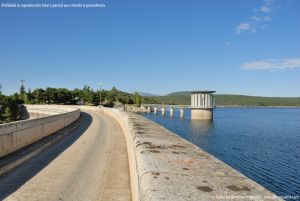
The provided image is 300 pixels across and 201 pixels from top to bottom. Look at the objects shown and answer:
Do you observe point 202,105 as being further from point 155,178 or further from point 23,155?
point 155,178

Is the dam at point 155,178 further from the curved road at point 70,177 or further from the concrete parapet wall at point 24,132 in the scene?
the concrete parapet wall at point 24,132

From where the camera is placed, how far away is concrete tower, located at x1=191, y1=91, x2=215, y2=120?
123875mm

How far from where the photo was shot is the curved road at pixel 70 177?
987 centimetres

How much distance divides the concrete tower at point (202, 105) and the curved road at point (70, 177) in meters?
108

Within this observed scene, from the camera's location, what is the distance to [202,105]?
4968 inches

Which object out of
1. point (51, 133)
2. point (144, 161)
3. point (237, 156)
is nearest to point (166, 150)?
point (144, 161)

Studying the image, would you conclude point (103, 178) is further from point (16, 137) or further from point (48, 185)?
point (16, 137)

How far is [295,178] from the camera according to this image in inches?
1065

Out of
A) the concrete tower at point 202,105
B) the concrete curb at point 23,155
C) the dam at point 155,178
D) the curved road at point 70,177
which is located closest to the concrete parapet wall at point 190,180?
the dam at point 155,178

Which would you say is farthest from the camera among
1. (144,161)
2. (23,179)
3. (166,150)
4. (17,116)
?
(17,116)

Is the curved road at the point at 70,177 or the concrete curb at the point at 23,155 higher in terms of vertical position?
the concrete curb at the point at 23,155

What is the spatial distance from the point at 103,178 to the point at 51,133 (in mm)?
14218

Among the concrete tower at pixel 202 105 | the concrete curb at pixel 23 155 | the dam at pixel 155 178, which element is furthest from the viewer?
the concrete tower at pixel 202 105

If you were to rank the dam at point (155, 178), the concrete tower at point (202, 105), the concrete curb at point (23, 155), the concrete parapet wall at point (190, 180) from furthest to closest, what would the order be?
1. the concrete tower at point (202, 105)
2. the concrete curb at point (23, 155)
3. the dam at point (155, 178)
4. the concrete parapet wall at point (190, 180)
